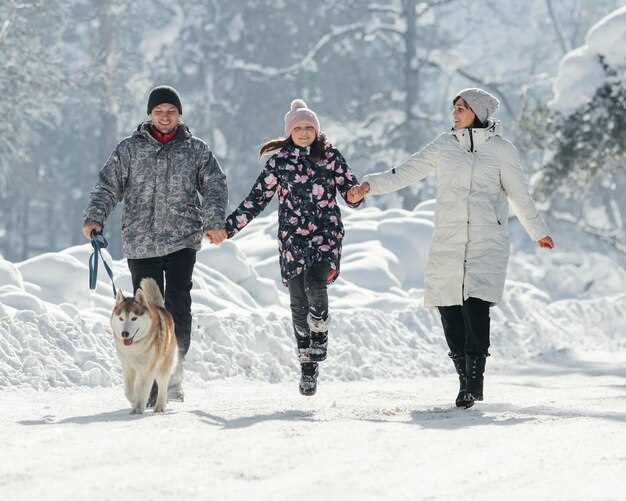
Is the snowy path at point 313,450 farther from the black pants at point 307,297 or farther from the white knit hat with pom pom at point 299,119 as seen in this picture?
the white knit hat with pom pom at point 299,119

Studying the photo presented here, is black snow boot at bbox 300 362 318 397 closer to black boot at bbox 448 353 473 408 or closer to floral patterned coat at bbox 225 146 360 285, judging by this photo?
floral patterned coat at bbox 225 146 360 285

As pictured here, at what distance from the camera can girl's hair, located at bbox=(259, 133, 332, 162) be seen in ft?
23.6

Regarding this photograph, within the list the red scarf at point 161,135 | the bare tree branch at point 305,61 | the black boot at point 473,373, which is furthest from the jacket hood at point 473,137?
the bare tree branch at point 305,61

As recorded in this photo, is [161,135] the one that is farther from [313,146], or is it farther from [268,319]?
[268,319]

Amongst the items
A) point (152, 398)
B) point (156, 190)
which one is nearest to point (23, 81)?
point (156, 190)

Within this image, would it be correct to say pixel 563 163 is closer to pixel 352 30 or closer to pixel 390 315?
pixel 390 315

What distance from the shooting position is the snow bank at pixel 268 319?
902cm

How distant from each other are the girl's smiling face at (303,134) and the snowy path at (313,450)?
61.6 inches

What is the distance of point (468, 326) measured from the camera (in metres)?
7.03

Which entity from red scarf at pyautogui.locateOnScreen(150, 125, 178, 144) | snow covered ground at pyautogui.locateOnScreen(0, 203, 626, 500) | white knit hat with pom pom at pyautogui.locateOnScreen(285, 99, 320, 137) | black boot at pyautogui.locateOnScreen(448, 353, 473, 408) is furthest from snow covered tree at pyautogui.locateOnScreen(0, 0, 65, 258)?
black boot at pyautogui.locateOnScreen(448, 353, 473, 408)

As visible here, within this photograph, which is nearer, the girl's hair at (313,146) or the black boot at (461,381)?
the black boot at (461,381)

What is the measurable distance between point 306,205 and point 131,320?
1.39 meters

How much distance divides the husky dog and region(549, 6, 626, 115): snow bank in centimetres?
992

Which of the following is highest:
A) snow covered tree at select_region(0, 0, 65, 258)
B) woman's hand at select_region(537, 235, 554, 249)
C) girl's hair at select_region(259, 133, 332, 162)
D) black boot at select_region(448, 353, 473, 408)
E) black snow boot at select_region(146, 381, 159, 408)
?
snow covered tree at select_region(0, 0, 65, 258)
